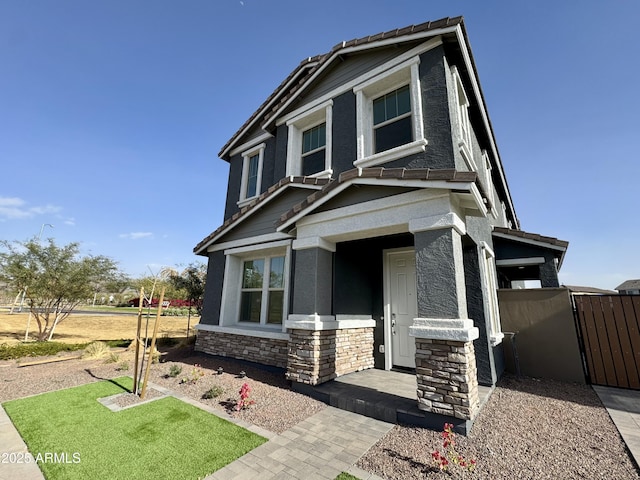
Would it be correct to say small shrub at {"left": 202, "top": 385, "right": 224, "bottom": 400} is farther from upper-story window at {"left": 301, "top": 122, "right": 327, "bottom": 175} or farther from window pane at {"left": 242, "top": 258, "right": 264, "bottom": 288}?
upper-story window at {"left": 301, "top": 122, "right": 327, "bottom": 175}

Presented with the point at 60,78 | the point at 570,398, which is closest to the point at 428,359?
the point at 570,398

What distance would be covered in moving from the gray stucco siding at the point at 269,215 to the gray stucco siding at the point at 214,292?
107cm

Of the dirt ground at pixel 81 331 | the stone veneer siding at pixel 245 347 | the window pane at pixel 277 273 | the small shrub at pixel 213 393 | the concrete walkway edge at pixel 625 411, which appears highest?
the window pane at pixel 277 273

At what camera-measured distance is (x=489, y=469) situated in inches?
115

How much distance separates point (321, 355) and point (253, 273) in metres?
4.08

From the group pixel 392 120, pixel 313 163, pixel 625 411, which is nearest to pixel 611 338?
pixel 625 411

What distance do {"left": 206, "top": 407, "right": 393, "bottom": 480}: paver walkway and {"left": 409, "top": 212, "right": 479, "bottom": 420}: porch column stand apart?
959 millimetres

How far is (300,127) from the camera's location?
8.92 m

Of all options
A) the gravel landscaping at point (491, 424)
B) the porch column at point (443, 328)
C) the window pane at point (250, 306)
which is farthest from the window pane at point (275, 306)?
the porch column at point (443, 328)

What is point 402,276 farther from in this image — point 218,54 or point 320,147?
point 218,54

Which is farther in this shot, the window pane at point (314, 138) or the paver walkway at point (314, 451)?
the window pane at point (314, 138)

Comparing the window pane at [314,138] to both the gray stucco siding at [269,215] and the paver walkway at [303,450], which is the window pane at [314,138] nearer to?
the gray stucco siding at [269,215]

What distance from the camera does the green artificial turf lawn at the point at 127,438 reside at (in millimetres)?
3041

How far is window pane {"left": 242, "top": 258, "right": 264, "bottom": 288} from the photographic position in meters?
8.44
